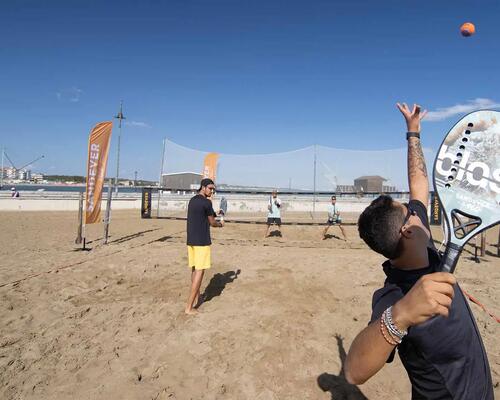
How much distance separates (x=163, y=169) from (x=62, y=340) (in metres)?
14.5

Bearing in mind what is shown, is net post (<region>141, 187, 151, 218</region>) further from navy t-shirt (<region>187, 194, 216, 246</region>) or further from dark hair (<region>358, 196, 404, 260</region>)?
dark hair (<region>358, 196, 404, 260</region>)

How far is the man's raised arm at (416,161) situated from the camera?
1760mm

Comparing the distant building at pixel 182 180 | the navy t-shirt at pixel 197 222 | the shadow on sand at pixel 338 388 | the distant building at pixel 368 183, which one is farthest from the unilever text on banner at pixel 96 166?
the distant building at pixel 368 183

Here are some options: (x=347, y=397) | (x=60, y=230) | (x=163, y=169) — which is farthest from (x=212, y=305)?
(x=163, y=169)

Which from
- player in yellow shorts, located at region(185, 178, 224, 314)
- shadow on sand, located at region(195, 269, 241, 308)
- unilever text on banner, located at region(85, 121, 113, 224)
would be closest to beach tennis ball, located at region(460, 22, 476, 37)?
player in yellow shorts, located at region(185, 178, 224, 314)

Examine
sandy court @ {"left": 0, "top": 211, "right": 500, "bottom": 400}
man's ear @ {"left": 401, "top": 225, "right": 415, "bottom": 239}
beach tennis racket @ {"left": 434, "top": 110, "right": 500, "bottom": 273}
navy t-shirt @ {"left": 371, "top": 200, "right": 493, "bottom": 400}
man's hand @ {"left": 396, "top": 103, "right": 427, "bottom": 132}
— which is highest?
man's hand @ {"left": 396, "top": 103, "right": 427, "bottom": 132}

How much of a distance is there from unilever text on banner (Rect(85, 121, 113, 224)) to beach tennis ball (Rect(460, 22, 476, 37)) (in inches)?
289

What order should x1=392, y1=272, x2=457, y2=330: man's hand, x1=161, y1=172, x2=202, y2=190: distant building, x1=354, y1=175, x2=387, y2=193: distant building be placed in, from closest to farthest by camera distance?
1. x1=392, y1=272, x2=457, y2=330: man's hand
2. x1=354, y1=175, x2=387, y2=193: distant building
3. x1=161, y1=172, x2=202, y2=190: distant building

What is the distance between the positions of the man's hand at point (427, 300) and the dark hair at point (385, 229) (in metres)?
0.25

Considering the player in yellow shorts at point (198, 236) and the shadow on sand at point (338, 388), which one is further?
the player in yellow shorts at point (198, 236)

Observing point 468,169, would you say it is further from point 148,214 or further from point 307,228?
point 148,214

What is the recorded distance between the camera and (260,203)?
21.6 metres

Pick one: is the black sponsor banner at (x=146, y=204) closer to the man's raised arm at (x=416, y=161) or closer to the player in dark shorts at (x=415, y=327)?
the man's raised arm at (x=416, y=161)

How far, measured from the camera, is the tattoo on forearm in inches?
70.5
